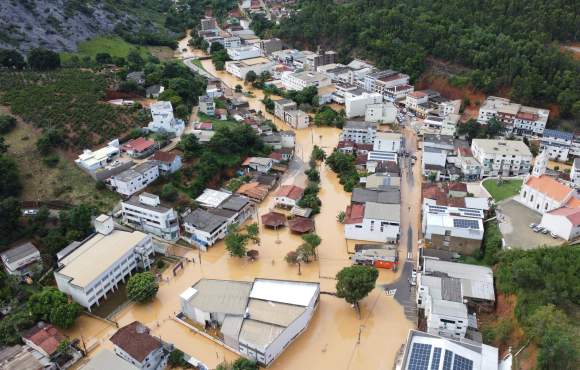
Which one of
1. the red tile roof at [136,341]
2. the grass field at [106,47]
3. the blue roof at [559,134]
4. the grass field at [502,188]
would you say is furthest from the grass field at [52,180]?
the blue roof at [559,134]

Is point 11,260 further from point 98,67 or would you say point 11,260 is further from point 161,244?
point 98,67

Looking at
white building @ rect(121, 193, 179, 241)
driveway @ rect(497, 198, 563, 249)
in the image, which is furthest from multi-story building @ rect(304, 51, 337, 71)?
white building @ rect(121, 193, 179, 241)

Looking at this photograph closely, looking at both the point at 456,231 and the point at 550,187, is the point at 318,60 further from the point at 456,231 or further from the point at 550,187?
the point at 456,231

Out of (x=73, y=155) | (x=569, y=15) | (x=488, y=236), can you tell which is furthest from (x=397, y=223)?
(x=569, y=15)

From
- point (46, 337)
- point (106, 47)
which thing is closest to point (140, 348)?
point (46, 337)

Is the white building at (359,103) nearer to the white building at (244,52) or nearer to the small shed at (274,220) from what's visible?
the small shed at (274,220)

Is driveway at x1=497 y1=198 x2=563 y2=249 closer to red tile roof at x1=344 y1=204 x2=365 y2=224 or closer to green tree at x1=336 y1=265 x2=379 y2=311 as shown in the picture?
red tile roof at x1=344 y1=204 x2=365 y2=224
